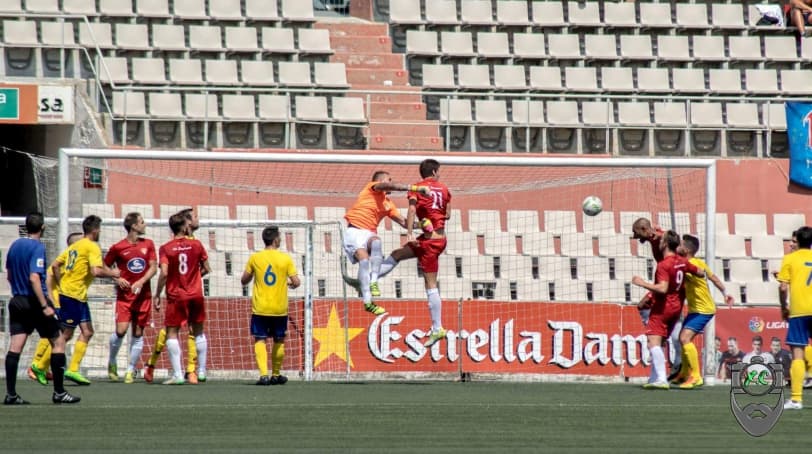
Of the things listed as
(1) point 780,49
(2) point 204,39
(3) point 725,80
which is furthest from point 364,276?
(1) point 780,49

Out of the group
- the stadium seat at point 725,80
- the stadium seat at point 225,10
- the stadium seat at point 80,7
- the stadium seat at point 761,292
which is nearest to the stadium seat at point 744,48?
the stadium seat at point 725,80

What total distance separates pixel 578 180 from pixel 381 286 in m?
3.00

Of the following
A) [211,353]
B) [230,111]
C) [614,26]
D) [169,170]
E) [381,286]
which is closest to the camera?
[211,353]

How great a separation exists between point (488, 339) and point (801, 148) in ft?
25.3

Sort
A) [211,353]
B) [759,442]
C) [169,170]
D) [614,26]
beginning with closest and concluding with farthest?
[759,442]
[211,353]
[169,170]
[614,26]

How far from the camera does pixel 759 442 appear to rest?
9195 millimetres

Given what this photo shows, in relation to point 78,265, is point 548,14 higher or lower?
higher

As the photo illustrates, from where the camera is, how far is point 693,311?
47.7 feet

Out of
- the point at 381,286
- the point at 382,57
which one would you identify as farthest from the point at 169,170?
the point at 382,57

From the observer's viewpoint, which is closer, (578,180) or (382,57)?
(578,180)

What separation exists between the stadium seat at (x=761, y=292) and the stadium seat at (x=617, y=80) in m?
4.58

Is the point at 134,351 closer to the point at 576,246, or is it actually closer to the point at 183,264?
the point at 183,264

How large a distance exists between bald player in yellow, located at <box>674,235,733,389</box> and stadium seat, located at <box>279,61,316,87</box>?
8.67 metres

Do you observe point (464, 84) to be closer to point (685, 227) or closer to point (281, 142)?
point (281, 142)
